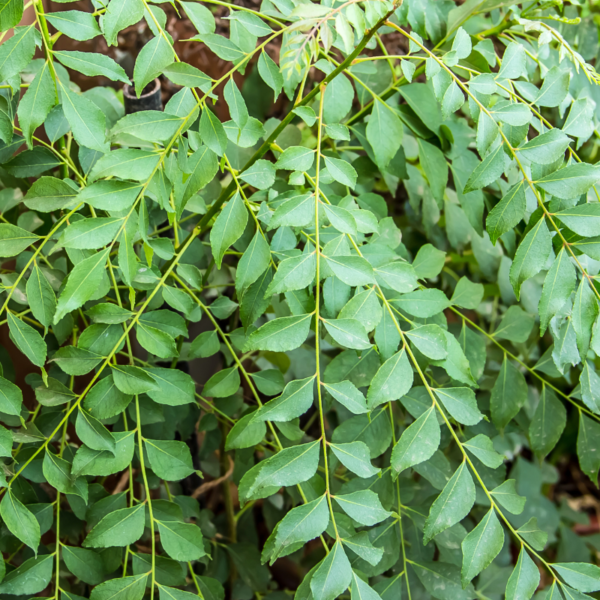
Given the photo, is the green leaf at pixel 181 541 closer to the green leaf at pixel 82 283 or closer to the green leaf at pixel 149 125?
the green leaf at pixel 82 283

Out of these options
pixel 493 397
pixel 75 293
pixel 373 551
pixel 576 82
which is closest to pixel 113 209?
pixel 75 293

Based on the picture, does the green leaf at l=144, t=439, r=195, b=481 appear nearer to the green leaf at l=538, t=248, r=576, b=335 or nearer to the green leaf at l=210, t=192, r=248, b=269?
the green leaf at l=210, t=192, r=248, b=269

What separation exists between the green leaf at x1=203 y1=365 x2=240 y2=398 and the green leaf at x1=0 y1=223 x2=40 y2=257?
8.4 inches

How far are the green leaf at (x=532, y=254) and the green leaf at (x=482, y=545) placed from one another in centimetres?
19

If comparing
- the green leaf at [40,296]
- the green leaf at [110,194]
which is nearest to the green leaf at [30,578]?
the green leaf at [40,296]

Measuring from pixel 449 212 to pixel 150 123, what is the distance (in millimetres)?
451

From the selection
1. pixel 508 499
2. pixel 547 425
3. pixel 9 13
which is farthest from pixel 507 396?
pixel 9 13

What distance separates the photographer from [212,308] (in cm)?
55

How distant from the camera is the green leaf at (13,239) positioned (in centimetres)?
42

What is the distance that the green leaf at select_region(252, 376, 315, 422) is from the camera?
14.7 inches

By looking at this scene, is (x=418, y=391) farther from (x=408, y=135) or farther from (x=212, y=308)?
(x=408, y=135)

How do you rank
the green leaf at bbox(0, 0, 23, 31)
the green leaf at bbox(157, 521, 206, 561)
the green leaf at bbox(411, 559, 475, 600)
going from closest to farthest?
1. the green leaf at bbox(0, 0, 23, 31)
2. the green leaf at bbox(157, 521, 206, 561)
3. the green leaf at bbox(411, 559, 475, 600)

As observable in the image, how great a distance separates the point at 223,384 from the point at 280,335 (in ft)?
0.59

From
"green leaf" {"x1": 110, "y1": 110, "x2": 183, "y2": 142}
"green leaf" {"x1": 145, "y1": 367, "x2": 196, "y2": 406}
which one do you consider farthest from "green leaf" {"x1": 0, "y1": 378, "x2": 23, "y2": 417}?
"green leaf" {"x1": 110, "y1": 110, "x2": 183, "y2": 142}
